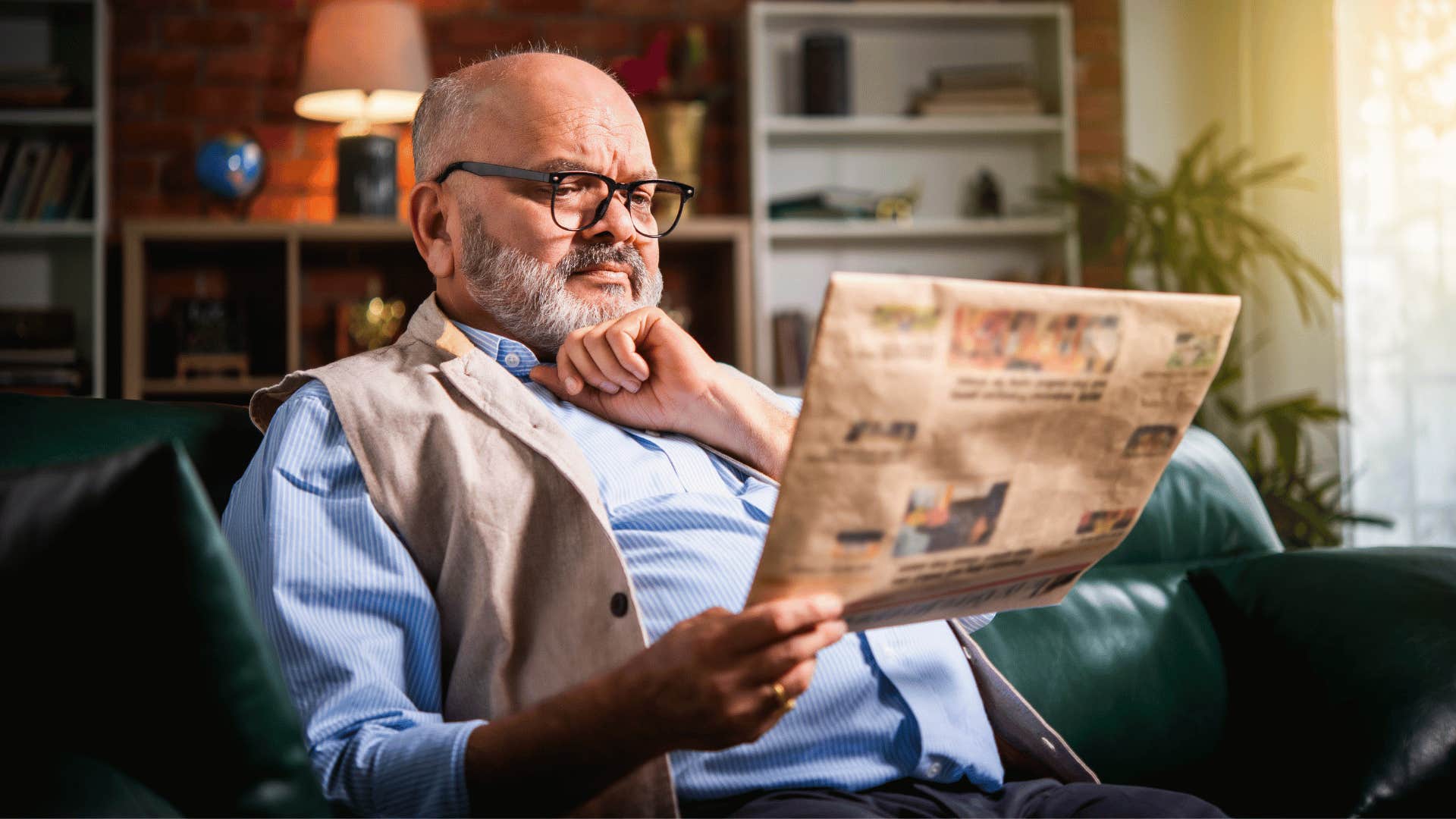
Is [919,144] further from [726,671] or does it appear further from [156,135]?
[726,671]

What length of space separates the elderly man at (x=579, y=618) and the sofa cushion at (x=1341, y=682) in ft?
1.16

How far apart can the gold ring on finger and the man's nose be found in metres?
0.81

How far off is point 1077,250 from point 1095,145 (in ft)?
1.68

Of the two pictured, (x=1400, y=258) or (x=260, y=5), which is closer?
(x=1400, y=258)

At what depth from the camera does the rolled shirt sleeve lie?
0.92 metres

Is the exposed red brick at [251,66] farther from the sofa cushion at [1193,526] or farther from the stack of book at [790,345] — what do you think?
the sofa cushion at [1193,526]

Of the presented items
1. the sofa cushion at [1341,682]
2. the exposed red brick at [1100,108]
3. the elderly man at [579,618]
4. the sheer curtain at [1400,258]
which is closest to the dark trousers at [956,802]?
the elderly man at [579,618]

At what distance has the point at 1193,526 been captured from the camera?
1.71 meters

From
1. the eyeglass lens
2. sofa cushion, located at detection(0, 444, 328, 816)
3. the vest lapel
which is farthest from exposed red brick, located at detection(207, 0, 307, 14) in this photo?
sofa cushion, located at detection(0, 444, 328, 816)

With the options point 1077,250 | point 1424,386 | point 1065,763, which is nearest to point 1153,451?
point 1065,763

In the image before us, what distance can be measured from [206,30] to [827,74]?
1.97 m

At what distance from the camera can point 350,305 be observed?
3.73 metres

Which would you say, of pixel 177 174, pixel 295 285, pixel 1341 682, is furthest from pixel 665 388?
pixel 177 174

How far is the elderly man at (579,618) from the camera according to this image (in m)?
0.85
